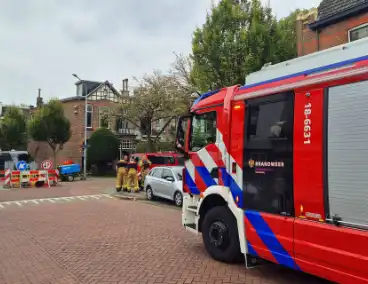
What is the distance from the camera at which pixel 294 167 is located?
15.5ft

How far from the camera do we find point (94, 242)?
25.4 feet

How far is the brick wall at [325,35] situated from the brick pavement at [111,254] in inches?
329

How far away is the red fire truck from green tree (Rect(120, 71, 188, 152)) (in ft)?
77.4

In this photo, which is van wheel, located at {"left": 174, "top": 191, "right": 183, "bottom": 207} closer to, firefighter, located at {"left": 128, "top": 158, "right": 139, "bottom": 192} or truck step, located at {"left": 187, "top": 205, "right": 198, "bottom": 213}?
firefighter, located at {"left": 128, "top": 158, "right": 139, "bottom": 192}

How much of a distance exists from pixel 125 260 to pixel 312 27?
1146 centimetres

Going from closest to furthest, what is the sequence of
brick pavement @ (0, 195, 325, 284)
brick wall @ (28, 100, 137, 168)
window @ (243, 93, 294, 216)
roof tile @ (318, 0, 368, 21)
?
window @ (243, 93, 294, 216), brick pavement @ (0, 195, 325, 284), roof tile @ (318, 0, 368, 21), brick wall @ (28, 100, 137, 168)

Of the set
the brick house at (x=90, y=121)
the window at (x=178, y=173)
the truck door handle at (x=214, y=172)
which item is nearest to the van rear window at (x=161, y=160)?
the window at (x=178, y=173)

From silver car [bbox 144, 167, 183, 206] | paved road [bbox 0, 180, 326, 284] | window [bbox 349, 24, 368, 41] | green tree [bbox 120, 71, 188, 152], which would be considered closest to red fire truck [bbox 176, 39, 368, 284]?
paved road [bbox 0, 180, 326, 284]

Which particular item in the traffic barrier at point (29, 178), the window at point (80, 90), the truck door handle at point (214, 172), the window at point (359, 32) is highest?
the window at point (80, 90)

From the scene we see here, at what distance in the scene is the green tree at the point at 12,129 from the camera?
3991 cm

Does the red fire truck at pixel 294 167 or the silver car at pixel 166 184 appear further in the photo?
the silver car at pixel 166 184

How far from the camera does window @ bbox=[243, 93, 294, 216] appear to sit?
484 centimetres

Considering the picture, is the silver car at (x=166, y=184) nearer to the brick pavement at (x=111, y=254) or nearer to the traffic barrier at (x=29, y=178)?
the brick pavement at (x=111, y=254)

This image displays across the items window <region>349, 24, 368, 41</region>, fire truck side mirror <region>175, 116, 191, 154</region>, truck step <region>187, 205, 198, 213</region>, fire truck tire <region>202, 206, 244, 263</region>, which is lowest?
fire truck tire <region>202, 206, 244, 263</region>
